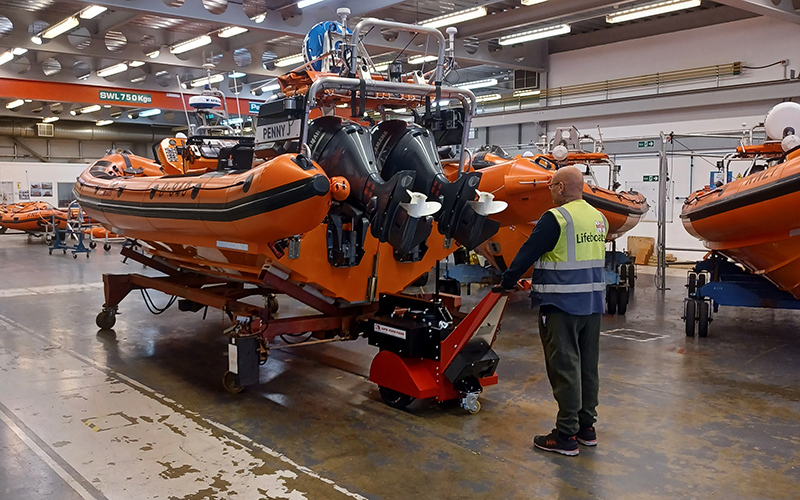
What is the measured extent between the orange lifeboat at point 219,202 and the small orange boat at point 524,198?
1.48 meters

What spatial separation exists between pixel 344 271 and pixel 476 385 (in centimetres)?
112

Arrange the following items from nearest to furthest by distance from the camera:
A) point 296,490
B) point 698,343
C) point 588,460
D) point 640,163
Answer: point 296,490
point 588,460
point 698,343
point 640,163

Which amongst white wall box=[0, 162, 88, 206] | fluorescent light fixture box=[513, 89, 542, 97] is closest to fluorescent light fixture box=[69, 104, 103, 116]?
white wall box=[0, 162, 88, 206]

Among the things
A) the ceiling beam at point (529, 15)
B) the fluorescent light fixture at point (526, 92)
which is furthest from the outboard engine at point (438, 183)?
the fluorescent light fixture at point (526, 92)

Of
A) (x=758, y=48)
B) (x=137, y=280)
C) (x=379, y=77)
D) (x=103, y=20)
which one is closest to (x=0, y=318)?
(x=137, y=280)

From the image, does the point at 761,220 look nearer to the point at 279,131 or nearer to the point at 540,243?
the point at 540,243

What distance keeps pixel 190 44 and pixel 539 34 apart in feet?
21.1

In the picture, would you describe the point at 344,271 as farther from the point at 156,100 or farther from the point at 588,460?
the point at 156,100

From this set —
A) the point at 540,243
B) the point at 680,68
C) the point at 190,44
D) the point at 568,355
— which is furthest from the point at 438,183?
the point at 680,68

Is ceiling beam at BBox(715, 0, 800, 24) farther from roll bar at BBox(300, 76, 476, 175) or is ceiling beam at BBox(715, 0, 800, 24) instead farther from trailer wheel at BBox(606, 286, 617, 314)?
roll bar at BBox(300, 76, 476, 175)

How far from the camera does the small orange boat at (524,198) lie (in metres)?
6.04

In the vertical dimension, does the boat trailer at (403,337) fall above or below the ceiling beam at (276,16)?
below

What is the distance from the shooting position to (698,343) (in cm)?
603

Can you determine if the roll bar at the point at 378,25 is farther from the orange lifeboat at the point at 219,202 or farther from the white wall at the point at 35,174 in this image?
the white wall at the point at 35,174
